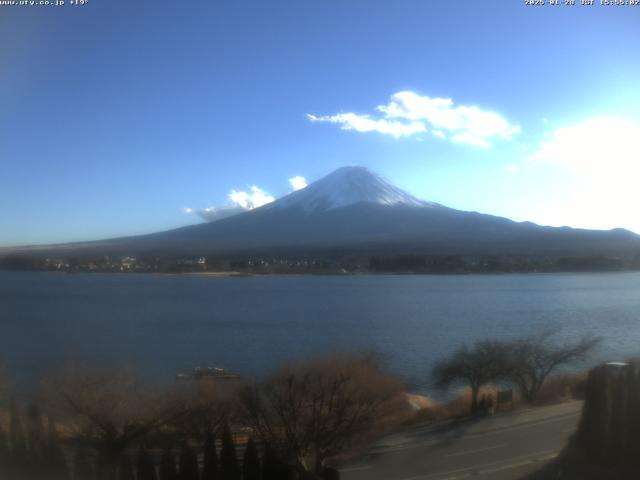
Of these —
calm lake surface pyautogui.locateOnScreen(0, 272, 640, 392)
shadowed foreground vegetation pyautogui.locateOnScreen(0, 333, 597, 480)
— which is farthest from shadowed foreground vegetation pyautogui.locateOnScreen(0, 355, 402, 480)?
calm lake surface pyautogui.locateOnScreen(0, 272, 640, 392)

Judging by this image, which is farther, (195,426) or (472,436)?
(472,436)

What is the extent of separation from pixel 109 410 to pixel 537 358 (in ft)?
15.4

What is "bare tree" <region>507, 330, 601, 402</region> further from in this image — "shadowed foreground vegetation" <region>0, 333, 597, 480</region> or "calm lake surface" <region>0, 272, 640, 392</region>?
"shadowed foreground vegetation" <region>0, 333, 597, 480</region>

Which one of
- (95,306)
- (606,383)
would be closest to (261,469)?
(606,383)

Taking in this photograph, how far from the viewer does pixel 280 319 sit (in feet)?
42.4

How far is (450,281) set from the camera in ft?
75.5

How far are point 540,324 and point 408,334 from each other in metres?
2.14

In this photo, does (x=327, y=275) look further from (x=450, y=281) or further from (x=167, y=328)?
(x=167, y=328)

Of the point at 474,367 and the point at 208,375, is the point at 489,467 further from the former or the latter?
the point at 208,375

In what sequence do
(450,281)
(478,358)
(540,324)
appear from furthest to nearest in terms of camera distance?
(450,281) → (540,324) → (478,358)

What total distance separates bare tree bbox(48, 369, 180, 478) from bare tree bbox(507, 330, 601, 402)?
139 inches

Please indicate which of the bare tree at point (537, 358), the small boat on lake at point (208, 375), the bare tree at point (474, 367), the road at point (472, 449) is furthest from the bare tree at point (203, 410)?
the bare tree at point (537, 358)

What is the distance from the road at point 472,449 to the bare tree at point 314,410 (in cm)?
22

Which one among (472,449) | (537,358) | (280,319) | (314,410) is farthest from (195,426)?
(280,319)
